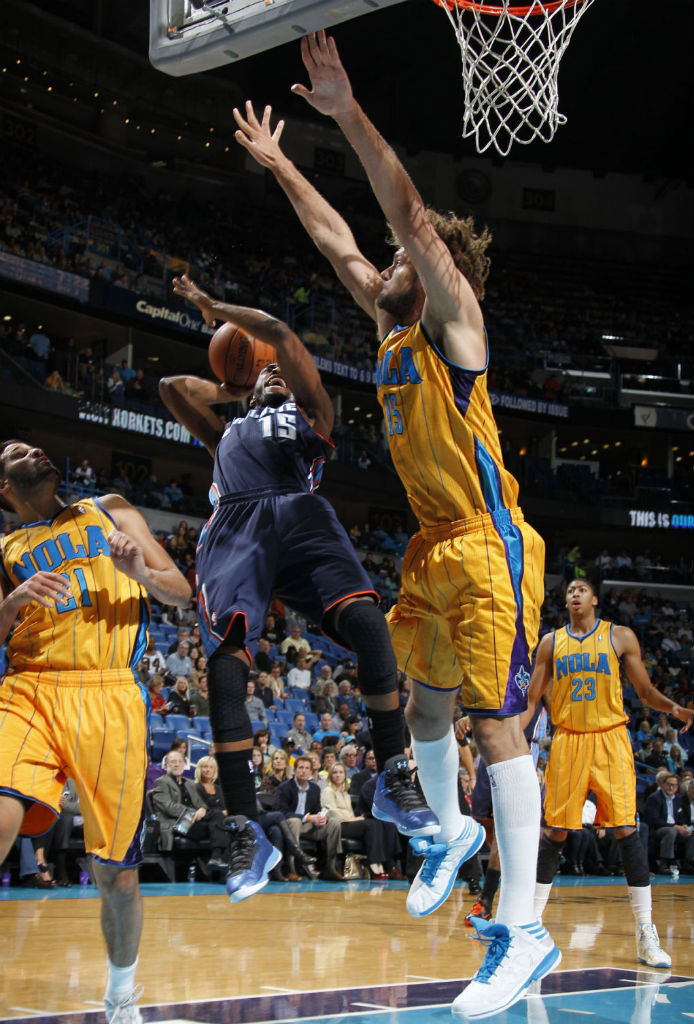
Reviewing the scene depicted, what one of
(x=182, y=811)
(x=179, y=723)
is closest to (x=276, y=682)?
(x=179, y=723)

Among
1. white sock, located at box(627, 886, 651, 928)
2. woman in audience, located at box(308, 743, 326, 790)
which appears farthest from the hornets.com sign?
white sock, located at box(627, 886, 651, 928)

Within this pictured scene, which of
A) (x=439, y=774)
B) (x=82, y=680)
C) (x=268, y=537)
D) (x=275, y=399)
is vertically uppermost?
(x=275, y=399)

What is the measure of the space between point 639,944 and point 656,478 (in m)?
24.1

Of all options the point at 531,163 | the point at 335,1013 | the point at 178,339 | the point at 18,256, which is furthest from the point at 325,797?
the point at 531,163

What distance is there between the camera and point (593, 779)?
7.67 metres

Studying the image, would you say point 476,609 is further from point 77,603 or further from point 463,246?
point 77,603

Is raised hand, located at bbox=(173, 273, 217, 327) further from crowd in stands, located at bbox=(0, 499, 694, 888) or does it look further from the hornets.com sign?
the hornets.com sign

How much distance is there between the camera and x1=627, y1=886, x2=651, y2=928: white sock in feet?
23.2

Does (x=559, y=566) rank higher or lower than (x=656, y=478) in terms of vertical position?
lower

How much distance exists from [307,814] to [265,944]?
3.89 metres

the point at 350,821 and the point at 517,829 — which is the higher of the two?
the point at 517,829

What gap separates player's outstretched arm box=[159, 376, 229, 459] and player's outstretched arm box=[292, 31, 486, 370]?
47.2 inches

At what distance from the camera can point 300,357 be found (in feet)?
14.2

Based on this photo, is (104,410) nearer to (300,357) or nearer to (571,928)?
(571,928)
